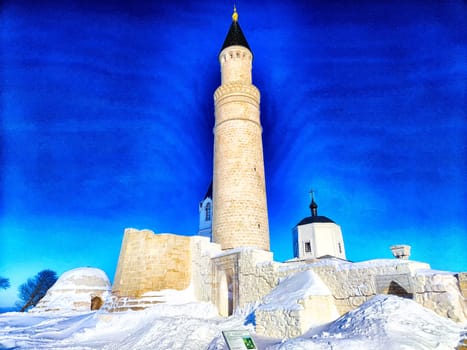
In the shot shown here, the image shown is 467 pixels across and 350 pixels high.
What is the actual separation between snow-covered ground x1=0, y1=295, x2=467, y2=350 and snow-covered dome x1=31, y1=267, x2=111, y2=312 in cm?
679

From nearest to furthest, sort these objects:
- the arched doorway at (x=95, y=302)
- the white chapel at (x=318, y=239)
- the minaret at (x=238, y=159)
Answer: the minaret at (x=238, y=159) < the arched doorway at (x=95, y=302) < the white chapel at (x=318, y=239)

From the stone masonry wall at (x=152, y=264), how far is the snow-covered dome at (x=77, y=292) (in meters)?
8.08

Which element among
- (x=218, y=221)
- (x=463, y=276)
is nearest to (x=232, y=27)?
(x=218, y=221)

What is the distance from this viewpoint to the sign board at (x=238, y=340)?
221 inches

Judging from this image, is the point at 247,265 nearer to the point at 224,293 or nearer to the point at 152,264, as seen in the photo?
the point at 224,293

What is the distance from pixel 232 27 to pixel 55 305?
80.1ft

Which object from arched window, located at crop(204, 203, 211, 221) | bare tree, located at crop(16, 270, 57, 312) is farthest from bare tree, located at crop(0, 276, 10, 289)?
arched window, located at crop(204, 203, 211, 221)

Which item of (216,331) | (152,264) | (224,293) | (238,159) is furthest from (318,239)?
(216,331)

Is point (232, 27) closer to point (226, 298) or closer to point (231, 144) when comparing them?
point (231, 144)

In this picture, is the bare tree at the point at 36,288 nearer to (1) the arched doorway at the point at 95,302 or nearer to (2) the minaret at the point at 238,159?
(1) the arched doorway at the point at 95,302

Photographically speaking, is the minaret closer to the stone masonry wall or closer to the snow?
the stone masonry wall

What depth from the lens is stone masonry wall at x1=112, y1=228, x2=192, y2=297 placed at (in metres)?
15.5

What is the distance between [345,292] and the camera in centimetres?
934

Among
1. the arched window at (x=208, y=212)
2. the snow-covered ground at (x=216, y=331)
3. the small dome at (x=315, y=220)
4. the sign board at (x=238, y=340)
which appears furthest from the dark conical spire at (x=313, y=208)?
the sign board at (x=238, y=340)
